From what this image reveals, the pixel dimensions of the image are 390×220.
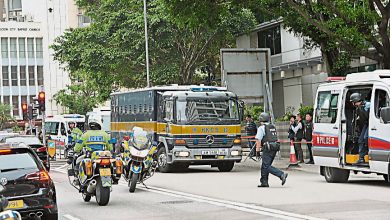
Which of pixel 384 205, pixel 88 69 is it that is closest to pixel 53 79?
pixel 88 69

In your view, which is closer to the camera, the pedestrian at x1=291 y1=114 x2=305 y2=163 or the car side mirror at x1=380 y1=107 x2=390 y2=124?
the car side mirror at x1=380 y1=107 x2=390 y2=124

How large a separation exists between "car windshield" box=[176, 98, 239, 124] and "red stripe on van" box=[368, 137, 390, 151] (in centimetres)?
836

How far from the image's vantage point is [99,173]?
15.6 m

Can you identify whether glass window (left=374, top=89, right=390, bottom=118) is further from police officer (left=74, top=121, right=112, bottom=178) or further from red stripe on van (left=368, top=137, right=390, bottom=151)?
police officer (left=74, top=121, right=112, bottom=178)

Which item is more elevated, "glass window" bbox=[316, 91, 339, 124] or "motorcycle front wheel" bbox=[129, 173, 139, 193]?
"glass window" bbox=[316, 91, 339, 124]

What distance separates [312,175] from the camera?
2298 cm

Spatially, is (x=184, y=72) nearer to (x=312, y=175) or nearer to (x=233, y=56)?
(x=233, y=56)

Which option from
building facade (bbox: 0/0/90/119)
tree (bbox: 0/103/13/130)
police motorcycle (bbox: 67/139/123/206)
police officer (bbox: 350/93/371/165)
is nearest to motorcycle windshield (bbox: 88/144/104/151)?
police motorcycle (bbox: 67/139/123/206)

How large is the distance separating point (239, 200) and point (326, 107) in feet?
15.8

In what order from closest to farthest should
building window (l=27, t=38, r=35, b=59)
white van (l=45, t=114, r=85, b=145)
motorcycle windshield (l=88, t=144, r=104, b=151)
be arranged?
motorcycle windshield (l=88, t=144, r=104, b=151) → white van (l=45, t=114, r=85, b=145) → building window (l=27, t=38, r=35, b=59)

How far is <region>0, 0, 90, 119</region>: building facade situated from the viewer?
9081 cm

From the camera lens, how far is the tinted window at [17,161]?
11899 millimetres

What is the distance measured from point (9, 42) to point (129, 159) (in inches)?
2983

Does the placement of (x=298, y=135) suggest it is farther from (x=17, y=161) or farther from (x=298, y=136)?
(x=17, y=161)
